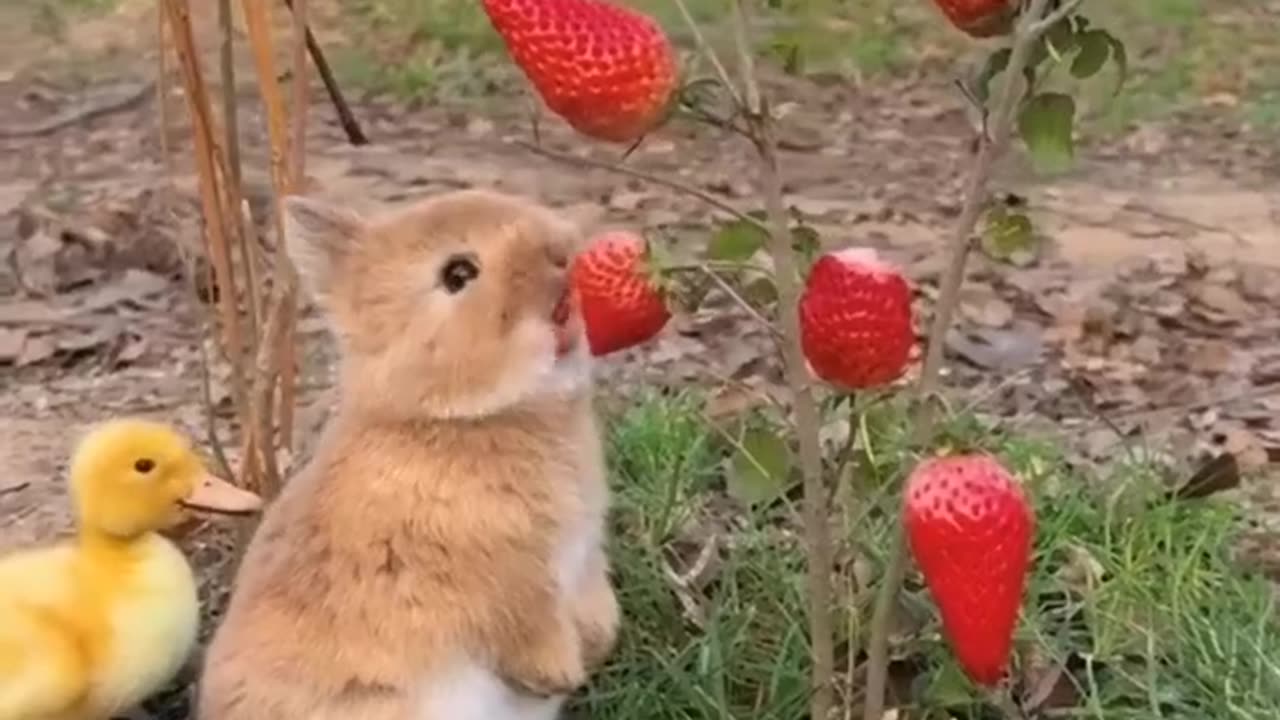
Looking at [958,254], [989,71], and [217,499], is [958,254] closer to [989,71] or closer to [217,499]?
[989,71]

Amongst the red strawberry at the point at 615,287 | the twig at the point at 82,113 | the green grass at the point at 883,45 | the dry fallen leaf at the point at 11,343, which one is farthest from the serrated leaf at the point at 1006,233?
the twig at the point at 82,113

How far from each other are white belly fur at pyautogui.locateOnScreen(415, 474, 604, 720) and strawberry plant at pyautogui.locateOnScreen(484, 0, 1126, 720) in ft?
0.46

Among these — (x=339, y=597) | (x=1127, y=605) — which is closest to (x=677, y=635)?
(x=1127, y=605)

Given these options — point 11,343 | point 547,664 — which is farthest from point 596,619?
point 11,343

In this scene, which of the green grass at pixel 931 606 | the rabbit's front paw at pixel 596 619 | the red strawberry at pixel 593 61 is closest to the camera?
the red strawberry at pixel 593 61

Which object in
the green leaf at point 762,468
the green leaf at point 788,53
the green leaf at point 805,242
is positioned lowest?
the green leaf at point 762,468

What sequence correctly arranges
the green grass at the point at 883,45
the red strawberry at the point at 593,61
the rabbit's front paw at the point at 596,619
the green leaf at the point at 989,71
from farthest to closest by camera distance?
the green grass at the point at 883,45 < the rabbit's front paw at the point at 596,619 < the green leaf at the point at 989,71 < the red strawberry at the point at 593,61

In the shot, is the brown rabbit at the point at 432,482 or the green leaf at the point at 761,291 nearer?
the brown rabbit at the point at 432,482

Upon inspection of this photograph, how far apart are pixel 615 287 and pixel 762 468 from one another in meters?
0.22

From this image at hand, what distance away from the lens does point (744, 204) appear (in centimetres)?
400

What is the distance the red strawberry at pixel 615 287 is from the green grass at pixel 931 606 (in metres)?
0.34

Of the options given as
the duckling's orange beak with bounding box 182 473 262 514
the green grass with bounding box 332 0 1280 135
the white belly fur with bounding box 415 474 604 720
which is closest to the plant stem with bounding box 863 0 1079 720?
the white belly fur with bounding box 415 474 604 720

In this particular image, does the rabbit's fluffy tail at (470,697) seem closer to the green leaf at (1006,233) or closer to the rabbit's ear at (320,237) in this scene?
the rabbit's ear at (320,237)

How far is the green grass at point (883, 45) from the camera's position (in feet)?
15.7
